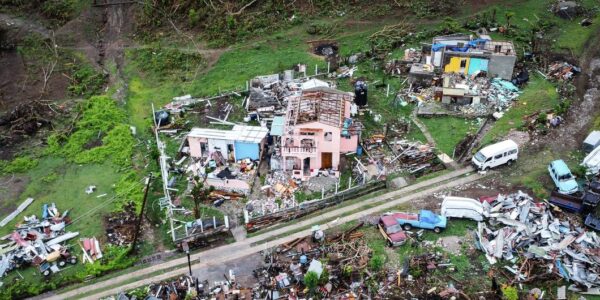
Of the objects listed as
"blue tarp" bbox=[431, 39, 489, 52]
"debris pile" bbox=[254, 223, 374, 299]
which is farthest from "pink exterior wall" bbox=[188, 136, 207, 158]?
"blue tarp" bbox=[431, 39, 489, 52]

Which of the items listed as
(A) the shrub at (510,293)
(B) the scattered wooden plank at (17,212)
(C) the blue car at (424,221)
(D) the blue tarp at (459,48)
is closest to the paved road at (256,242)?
(C) the blue car at (424,221)

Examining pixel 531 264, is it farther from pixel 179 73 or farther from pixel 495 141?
pixel 179 73

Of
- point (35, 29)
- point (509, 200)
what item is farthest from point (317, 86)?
point (35, 29)

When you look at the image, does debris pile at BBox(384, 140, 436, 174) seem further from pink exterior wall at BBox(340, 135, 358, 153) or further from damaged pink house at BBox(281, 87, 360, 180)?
damaged pink house at BBox(281, 87, 360, 180)

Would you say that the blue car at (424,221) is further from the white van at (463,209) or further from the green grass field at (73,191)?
the green grass field at (73,191)

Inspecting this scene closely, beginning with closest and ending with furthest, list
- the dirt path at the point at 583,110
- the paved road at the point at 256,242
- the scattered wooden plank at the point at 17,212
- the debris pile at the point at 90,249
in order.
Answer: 1. the paved road at the point at 256,242
2. the debris pile at the point at 90,249
3. the scattered wooden plank at the point at 17,212
4. the dirt path at the point at 583,110
